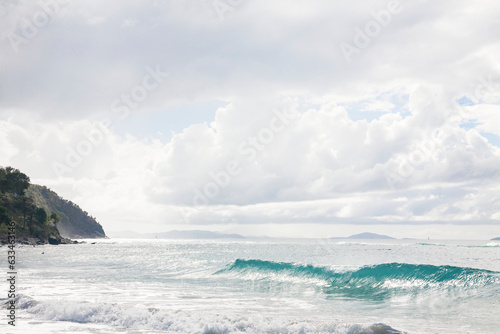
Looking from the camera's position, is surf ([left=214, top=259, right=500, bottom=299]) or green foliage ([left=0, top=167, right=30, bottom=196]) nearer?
surf ([left=214, top=259, right=500, bottom=299])

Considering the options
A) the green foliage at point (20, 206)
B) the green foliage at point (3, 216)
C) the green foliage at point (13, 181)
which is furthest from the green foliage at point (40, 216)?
the green foliage at point (3, 216)

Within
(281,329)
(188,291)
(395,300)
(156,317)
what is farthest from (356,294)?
(156,317)

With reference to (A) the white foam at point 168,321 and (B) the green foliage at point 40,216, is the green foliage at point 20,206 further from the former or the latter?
(A) the white foam at point 168,321

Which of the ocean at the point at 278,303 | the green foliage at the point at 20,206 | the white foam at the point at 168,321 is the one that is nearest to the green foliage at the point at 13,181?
the green foliage at the point at 20,206

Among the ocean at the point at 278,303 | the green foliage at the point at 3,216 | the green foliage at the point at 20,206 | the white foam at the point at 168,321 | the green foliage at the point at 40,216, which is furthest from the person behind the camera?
the green foliage at the point at 40,216

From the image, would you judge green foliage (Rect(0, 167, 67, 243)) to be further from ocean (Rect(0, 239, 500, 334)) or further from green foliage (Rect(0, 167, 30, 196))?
ocean (Rect(0, 239, 500, 334))

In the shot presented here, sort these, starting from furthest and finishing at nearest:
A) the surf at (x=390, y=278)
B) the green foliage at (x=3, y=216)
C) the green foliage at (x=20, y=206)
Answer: the green foliage at (x=20, y=206)
the green foliage at (x=3, y=216)
the surf at (x=390, y=278)

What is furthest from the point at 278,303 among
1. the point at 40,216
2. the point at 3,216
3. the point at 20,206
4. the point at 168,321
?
the point at 40,216

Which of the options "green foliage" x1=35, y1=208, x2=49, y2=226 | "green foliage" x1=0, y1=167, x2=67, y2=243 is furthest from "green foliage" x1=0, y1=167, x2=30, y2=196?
"green foliage" x1=35, y1=208, x2=49, y2=226

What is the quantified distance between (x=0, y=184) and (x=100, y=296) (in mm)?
161121

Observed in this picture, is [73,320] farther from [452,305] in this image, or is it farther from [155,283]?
[452,305]

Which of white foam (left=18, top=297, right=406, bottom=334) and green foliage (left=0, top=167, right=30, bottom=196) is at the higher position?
green foliage (left=0, top=167, right=30, bottom=196)

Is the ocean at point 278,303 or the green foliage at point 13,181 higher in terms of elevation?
the green foliage at point 13,181

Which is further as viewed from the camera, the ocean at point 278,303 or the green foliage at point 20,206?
the green foliage at point 20,206
